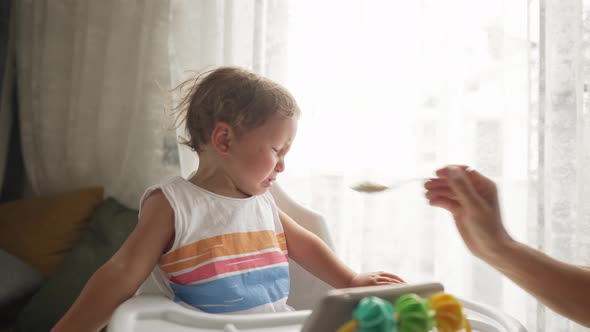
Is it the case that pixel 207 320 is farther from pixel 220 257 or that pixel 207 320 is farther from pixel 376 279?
pixel 376 279

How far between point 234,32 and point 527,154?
0.96 meters

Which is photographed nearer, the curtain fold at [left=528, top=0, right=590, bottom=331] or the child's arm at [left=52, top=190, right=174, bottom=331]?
the child's arm at [left=52, top=190, right=174, bottom=331]

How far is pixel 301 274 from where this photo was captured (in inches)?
45.6

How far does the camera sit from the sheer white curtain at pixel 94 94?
1796mm

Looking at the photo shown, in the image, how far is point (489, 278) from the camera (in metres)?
1.35

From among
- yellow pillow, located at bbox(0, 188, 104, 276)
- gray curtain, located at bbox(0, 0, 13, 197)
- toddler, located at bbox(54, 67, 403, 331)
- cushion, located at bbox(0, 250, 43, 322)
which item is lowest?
cushion, located at bbox(0, 250, 43, 322)

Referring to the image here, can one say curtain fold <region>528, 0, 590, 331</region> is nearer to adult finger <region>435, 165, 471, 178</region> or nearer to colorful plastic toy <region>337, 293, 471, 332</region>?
adult finger <region>435, 165, 471, 178</region>

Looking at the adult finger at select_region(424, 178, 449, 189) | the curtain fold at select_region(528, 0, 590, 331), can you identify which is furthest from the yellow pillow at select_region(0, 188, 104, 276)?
the curtain fold at select_region(528, 0, 590, 331)

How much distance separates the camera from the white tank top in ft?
3.17

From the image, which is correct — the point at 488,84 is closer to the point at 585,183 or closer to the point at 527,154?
the point at 527,154

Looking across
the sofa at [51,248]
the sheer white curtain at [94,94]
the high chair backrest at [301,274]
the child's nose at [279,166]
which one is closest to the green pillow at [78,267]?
the sofa at [51,248]

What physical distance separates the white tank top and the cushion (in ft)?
2.88

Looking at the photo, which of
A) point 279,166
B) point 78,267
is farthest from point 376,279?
point 78,267

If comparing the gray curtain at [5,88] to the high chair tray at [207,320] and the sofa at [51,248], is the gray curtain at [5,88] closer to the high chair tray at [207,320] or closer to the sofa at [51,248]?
the sofa at [51,248]
